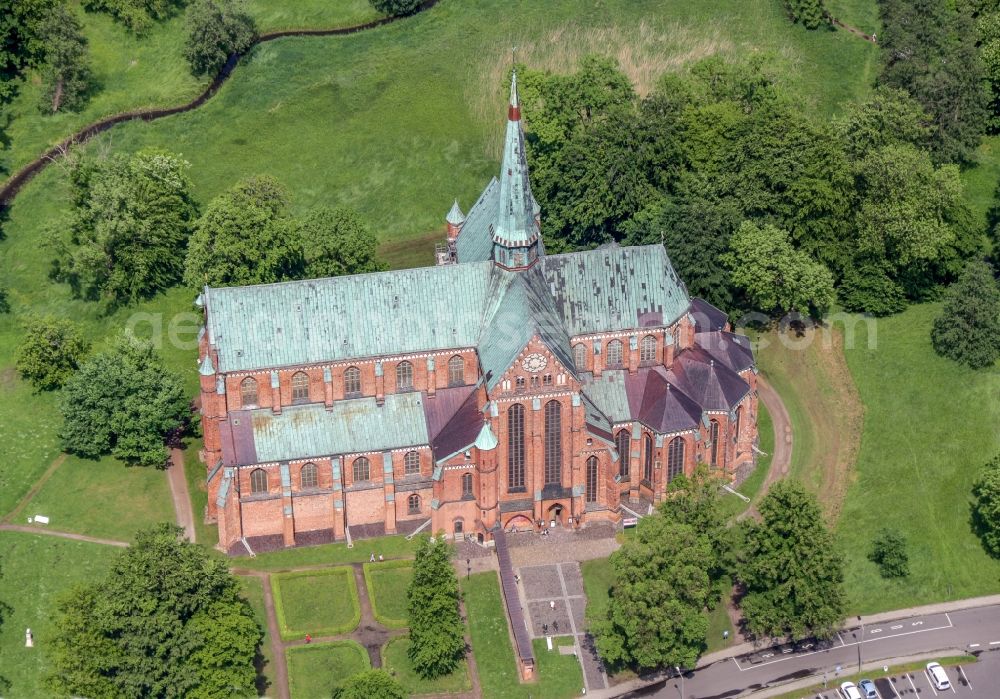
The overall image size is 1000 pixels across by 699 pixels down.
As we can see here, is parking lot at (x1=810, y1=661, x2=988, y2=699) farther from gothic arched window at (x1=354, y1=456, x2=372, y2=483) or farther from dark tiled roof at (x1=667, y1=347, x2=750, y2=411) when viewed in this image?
gothic arched window at (x1=354, y1=456, x2=372, y2=483)

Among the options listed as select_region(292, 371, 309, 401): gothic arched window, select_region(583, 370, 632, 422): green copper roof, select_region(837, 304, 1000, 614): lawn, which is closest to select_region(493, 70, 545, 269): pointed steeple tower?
select_region(583, 370, 632, 422): green copper roof

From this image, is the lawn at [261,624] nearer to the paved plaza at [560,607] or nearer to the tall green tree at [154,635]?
the tall green tree at [154,635]

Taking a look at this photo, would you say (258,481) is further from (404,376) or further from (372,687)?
(372,687)

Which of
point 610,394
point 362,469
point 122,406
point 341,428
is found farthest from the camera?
point 122,406

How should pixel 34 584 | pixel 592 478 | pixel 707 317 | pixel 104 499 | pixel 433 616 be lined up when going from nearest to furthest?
1. pixel 433 616
2. pixel 34 584
3. pixel 592 478
4. pixel 104 499
5. pixel 707 317

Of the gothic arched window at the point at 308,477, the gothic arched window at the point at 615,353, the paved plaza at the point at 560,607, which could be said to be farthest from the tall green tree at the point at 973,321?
the gothic arched window at the point at 308,477

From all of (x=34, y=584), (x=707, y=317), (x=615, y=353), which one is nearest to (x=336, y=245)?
(x=615, y=353)

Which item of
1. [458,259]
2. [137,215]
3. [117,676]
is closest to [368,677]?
[117,676]
